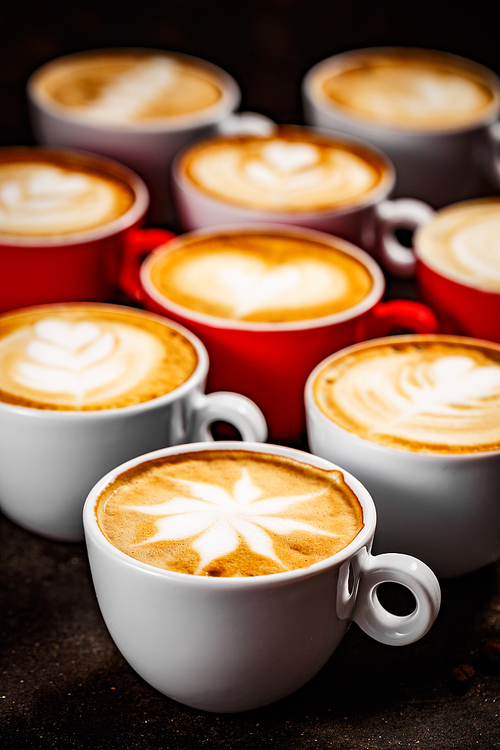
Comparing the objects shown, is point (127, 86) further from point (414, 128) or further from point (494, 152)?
point (494, 152)

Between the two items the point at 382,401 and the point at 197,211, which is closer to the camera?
the point at 382,401

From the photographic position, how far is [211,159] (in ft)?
4.31

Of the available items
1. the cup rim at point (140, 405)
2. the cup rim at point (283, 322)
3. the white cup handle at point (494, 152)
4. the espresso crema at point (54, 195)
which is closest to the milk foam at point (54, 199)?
the espresso crema at point (54, 195)

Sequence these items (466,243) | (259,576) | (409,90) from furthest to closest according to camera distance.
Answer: (409,90) → (466,243) → (259,576)

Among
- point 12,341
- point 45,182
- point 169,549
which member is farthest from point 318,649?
point 45,182

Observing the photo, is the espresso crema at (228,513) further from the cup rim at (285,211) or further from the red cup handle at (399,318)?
the cup rim at (285,211)

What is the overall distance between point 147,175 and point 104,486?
74 cm

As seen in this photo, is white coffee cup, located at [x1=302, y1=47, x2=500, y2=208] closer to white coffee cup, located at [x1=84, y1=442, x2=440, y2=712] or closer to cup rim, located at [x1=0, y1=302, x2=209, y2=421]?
cup rim, located at [x1=0, y1=302, x2=209, y2=421]

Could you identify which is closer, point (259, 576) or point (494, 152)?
point (259, 576)

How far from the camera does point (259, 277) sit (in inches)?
42.3

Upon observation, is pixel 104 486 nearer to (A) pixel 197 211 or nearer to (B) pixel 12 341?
(B) pixel 12 341

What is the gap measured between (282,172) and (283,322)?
39cm

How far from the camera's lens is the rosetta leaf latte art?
66cm

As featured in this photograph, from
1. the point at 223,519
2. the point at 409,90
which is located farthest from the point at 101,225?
the point at 409,90
